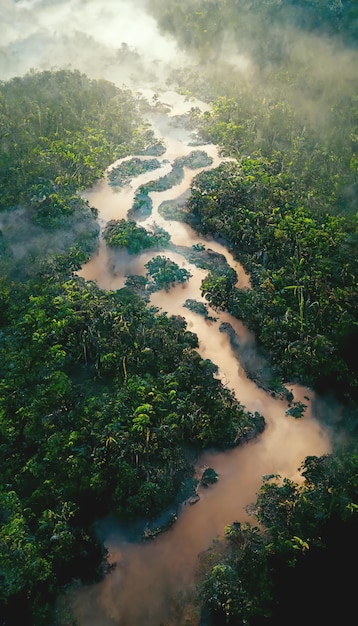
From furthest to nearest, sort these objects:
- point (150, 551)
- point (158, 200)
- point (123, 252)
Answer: point (158, 200) → point (123, 252) → point (150, 551)

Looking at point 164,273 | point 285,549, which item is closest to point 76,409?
point 285,549

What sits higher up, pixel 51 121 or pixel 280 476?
pixel 51 121

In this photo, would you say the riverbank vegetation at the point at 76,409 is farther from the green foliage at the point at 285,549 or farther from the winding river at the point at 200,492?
the green foliage at the point at 285,549

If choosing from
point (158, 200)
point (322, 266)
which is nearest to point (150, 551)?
point (322, 266)

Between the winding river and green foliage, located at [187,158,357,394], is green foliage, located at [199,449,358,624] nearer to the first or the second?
the winding river

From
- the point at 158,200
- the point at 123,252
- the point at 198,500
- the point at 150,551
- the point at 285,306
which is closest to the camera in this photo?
the point at 150,551

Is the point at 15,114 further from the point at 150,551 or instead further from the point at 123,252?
the point at 150,551
